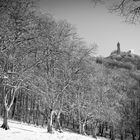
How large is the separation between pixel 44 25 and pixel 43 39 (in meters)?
0.66

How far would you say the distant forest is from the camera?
28.7 feet

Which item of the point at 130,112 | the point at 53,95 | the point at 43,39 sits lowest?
the point at 130,112

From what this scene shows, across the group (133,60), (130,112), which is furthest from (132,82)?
(133,60)

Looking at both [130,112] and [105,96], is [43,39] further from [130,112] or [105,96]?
[130,112]

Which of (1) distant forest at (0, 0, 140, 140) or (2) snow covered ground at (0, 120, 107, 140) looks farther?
(2) snow covered ground at (0, 120, 107, 140)

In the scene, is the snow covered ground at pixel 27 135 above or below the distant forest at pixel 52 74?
below

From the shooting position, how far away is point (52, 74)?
66.3 ft

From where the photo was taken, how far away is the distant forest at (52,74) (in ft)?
28.7

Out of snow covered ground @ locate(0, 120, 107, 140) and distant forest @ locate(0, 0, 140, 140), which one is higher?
distant forest @ locate(0, 0, 140, 140)

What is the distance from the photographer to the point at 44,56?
382 inches

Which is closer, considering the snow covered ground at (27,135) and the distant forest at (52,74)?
the distant forest at (52,74)

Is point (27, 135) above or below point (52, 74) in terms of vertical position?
below

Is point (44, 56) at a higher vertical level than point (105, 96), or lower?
higher

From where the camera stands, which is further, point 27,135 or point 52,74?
point 52,74
